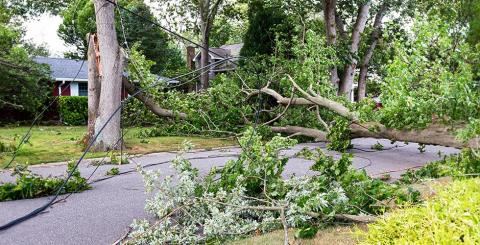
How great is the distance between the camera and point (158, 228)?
407 centimetres

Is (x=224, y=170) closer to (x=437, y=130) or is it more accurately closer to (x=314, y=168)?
(x=314, y=168)

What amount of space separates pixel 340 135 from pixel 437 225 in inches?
288

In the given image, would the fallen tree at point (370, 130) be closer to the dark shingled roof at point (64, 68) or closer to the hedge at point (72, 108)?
the hedge at point (72, 108)

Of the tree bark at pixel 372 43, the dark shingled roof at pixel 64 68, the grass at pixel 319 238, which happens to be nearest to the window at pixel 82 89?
the dark shingled roof at pixel 64 68

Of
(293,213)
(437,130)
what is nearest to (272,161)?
(293,213)

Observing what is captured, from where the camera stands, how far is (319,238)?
3.75 meters

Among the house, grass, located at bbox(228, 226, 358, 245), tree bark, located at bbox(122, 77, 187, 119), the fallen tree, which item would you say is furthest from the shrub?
the house

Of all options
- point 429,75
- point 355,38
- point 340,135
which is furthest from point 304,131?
point 355,38

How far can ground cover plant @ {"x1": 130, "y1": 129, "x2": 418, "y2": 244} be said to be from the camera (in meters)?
4.05

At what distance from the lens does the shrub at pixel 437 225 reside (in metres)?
2.01

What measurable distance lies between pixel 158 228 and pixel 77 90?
80.4 ft

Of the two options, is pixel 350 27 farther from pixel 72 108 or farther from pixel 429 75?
pixel 429 75

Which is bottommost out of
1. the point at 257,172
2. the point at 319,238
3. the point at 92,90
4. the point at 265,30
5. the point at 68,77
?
the point at 319,238

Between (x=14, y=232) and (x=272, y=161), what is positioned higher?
(x=272, y=161)
